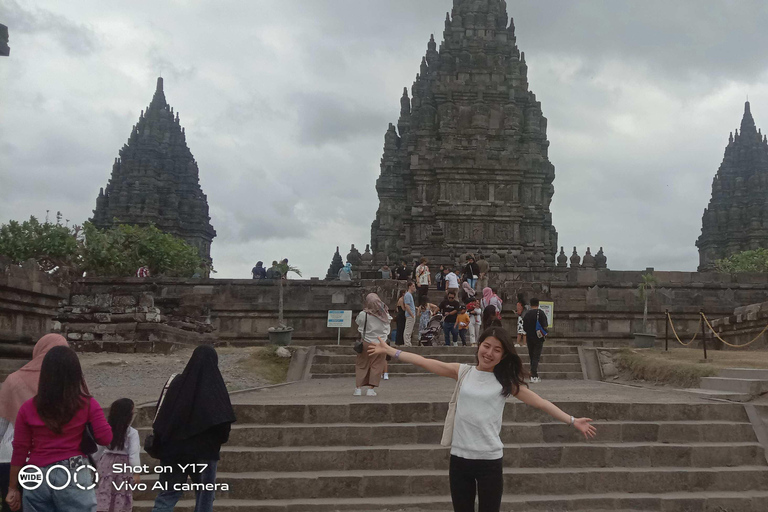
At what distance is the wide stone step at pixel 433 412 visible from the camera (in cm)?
770

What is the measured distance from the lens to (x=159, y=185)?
5500 centimetres

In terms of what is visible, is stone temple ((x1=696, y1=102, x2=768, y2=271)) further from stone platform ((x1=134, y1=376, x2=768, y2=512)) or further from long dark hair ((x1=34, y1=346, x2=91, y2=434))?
long dark hair ((x1=34, y1=346, x2=91, y2=434))

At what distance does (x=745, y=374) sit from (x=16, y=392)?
8.29m

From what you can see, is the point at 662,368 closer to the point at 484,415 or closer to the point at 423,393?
the point at 423,393

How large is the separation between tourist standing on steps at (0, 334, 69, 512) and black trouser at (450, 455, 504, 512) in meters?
2.51

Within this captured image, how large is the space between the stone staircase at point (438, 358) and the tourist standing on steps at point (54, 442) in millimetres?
9263

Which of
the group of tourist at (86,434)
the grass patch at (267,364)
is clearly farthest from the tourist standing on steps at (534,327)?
the group of tourist at (86,434)

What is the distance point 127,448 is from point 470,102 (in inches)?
1394

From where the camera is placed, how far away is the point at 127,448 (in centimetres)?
502

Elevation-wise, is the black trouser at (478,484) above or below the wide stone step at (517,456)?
above

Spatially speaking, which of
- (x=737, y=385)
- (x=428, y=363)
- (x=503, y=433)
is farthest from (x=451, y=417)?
(x=737, y=385)

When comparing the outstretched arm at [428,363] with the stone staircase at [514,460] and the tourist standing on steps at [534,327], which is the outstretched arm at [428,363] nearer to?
the stone staircase at [514,460]

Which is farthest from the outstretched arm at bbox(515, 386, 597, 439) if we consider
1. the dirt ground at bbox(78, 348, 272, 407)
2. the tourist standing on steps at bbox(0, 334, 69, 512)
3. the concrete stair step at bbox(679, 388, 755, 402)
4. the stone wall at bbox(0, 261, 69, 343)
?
the stone wall at bbox(0, 261, 69, 343)

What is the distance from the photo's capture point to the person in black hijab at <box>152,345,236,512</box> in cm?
477
